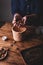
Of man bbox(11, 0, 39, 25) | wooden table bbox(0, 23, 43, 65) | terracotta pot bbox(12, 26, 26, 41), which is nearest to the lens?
wooden table bbox(0, 23, 43, 65)

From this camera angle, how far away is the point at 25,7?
2.06 m

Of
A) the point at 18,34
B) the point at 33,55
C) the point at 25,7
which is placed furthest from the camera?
the point at 25,7

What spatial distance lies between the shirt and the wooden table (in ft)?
1.15

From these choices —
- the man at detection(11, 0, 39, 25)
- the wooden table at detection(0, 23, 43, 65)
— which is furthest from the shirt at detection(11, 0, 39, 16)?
the wooden table at detection(0, 23, 43, 65)

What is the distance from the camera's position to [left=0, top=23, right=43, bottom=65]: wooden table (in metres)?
1.37

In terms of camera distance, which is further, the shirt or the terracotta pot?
the shirt

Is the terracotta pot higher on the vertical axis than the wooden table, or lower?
higher

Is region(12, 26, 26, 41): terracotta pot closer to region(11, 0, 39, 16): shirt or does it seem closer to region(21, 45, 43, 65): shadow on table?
region(21, 45, 43, 65): shadow on table

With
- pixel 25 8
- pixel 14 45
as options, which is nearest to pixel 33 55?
pixel 14 45

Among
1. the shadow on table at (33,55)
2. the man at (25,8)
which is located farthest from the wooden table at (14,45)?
the man at (25,8)

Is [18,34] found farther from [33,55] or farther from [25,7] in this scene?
[25,7]

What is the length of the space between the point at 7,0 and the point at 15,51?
1.14m

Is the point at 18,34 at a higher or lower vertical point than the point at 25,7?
lower

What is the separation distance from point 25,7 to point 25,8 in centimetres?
1
